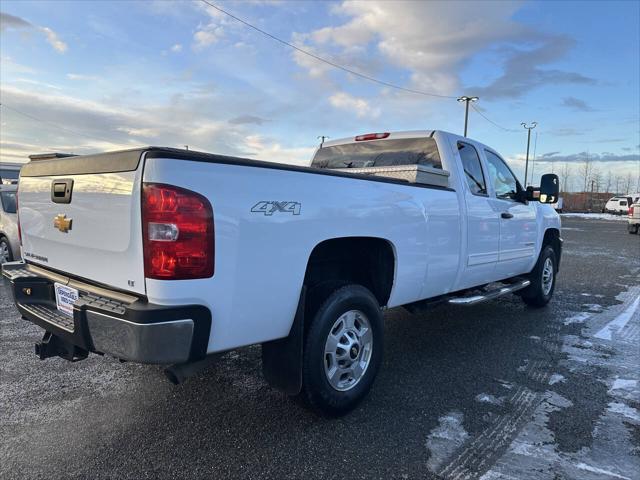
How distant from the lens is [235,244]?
2434 mm

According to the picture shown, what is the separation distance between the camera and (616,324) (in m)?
5.83

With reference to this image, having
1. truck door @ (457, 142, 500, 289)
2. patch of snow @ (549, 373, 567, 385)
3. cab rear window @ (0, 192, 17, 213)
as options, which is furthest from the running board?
cab rear window @ (0, 192, 17, 213)

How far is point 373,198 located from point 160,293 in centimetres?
163

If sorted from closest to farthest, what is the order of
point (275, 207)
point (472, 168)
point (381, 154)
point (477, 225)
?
point (275, 207) → point (477, 225) → point (472, 168) → point (381, 154)

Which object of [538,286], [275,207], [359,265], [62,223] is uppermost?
[275,207]

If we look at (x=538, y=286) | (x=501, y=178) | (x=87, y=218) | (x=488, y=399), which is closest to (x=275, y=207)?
(x=87, y=218)

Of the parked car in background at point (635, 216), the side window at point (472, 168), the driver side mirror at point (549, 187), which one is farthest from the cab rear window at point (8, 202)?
the parked car in background at point (635, 216)

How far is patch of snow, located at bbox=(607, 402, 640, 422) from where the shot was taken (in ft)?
11.0

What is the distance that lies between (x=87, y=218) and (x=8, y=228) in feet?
22.0

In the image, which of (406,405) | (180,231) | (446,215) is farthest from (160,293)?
(446,215)

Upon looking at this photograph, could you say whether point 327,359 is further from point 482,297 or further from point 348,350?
point 482,297

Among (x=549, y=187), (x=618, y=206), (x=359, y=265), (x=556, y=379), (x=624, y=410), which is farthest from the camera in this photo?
(x=618, y=206)

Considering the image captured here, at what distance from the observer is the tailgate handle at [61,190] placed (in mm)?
2818

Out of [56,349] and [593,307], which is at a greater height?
[56,349]
